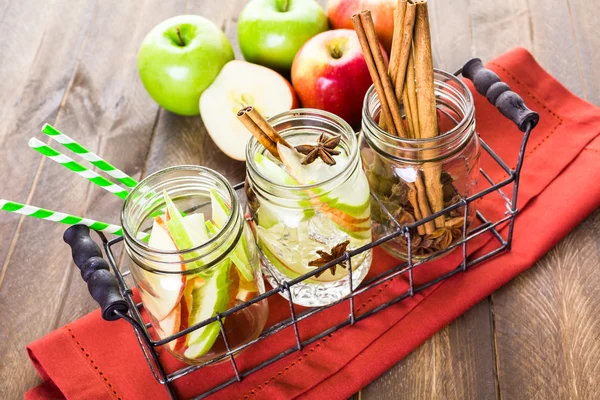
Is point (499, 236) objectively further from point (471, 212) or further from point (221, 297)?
point (221, 297)

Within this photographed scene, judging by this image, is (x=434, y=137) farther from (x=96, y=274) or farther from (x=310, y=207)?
(x=96, y=274)

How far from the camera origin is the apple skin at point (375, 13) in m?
0.84

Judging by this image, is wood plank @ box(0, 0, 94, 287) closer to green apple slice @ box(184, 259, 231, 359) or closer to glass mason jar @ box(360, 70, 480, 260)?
green apple slice @ box(184, 259, 231, 359)

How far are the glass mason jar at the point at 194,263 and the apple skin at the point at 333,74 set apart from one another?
243 millimetres

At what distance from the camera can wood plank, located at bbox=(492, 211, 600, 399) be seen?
24.1 inches

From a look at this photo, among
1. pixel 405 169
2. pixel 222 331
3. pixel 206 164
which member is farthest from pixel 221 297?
pixel 206 164

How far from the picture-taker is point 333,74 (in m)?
0.80

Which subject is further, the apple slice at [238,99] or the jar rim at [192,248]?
the apple slice at [238,99]

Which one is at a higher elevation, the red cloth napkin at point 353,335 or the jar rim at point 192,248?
the jar rim at point 192,248

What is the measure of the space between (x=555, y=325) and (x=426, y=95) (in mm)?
252

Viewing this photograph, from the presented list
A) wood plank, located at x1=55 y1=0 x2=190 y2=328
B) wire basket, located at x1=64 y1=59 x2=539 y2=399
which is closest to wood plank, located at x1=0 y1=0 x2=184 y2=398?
wood plank, located at x1=55 y1=0 x2=190 y2=328

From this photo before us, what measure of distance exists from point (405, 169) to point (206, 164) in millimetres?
304

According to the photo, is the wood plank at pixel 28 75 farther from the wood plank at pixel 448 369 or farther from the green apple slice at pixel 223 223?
the wood plank at pixel 448 369

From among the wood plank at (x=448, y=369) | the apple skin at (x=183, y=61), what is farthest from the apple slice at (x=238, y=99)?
the wood plank at (x=448, y=369)
